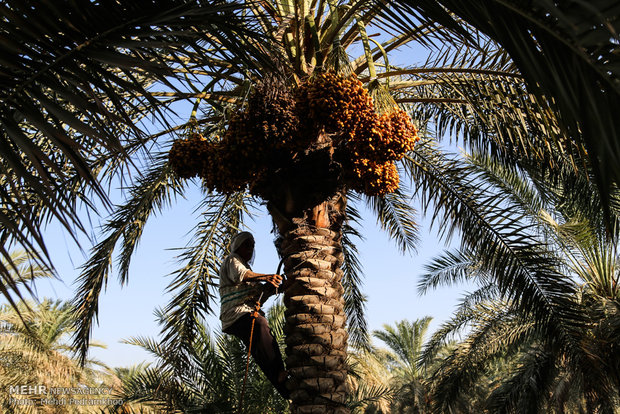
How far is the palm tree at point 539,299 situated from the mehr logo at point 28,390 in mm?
10335

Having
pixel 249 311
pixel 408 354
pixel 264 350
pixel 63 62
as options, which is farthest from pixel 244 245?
pixel 408 354

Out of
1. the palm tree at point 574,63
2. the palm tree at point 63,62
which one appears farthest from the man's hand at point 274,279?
the palm tree at point 574,63

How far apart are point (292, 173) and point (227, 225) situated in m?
3.11

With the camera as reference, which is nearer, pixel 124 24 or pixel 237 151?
pixel 124 24

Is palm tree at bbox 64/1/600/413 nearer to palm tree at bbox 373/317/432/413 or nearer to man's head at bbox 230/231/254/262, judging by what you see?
man's head at bbox 230/231/254/262

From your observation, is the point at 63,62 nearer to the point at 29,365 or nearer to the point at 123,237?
the point at 123,237

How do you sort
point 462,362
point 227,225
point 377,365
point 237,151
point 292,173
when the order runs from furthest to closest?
point 377,365, point 462,362, point 227,225, point 292,173, point 237,151

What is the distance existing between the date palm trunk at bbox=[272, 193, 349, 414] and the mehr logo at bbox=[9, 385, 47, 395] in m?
12.7

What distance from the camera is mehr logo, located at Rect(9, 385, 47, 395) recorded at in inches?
562

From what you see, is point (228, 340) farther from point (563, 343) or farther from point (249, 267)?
point (563, 343)

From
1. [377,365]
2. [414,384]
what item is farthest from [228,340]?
[414,384]

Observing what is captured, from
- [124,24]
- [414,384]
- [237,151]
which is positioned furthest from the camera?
[414,384]

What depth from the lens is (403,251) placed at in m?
8.49

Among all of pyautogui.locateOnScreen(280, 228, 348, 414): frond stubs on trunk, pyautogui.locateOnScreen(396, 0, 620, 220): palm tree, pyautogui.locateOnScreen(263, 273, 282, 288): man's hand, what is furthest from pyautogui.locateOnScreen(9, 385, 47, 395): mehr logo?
pyautogui.locateOnScreen(396, 0, 620, 220): palm tree
